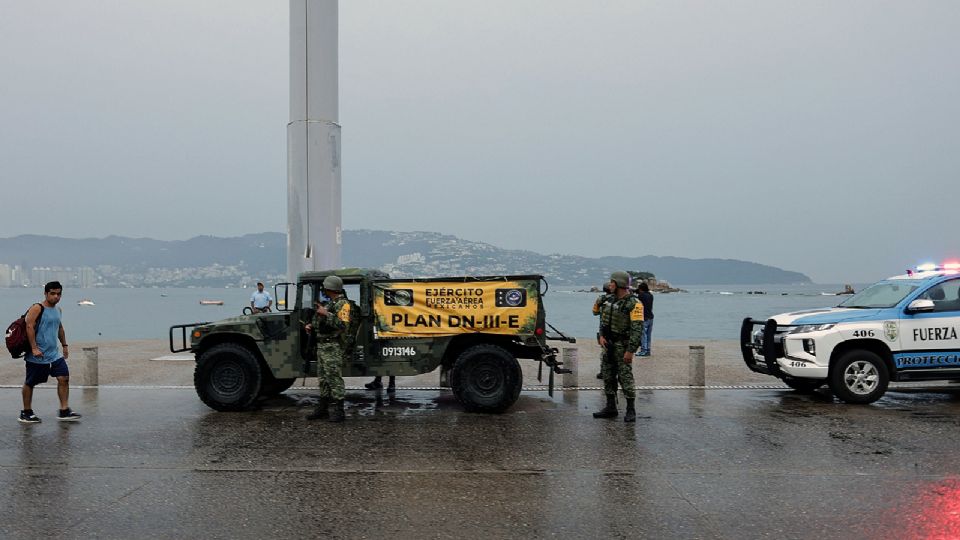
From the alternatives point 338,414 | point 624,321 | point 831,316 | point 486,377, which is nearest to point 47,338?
point 338,414

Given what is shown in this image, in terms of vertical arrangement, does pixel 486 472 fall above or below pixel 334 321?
below

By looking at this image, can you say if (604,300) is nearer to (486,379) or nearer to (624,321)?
(624,321)

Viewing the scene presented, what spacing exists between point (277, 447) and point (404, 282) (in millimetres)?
2885

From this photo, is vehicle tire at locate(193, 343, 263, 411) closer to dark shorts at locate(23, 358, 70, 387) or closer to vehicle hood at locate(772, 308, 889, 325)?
dark shorts at locate(23, 358, 70, 387)

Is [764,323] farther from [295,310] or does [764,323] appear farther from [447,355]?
[295,310]

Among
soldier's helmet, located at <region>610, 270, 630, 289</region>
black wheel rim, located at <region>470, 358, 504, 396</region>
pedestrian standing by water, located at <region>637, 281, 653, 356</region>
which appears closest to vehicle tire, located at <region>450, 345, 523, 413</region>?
black wheel rim, located at <region>470, 358, 504, 396</region>

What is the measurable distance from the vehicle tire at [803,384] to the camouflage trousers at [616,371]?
3027mm

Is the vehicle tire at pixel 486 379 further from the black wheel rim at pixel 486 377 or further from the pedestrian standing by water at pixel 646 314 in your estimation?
the pedestrian standing by water at pixel 646 314

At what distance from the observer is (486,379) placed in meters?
8.52

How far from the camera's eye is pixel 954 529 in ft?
14.3

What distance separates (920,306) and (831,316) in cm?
113

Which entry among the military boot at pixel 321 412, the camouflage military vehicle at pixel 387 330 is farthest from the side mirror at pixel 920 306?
the military boot at pixel 321 412

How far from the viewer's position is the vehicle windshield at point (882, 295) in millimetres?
9453

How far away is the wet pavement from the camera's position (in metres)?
4.49
